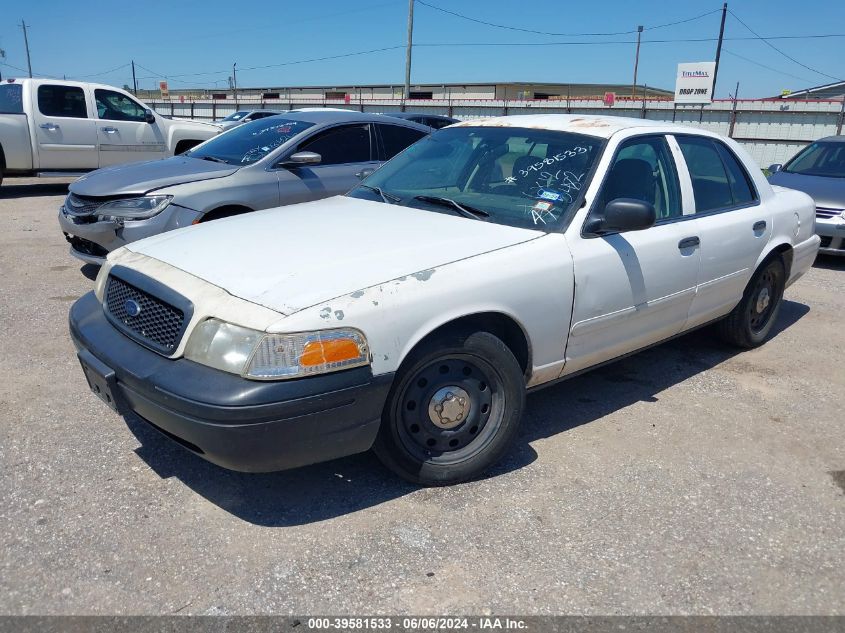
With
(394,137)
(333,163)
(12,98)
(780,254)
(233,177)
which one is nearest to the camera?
(780,254)

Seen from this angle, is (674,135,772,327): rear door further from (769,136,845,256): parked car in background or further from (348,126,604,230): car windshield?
(769,136,845,256): parked car in background

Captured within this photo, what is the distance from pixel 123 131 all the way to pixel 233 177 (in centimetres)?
685

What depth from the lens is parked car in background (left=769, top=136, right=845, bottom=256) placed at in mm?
7836

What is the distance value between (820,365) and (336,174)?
4418 mm

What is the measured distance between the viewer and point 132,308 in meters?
3.03

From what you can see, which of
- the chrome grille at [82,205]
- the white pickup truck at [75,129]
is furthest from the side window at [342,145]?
the white pickup truck at [75,129]

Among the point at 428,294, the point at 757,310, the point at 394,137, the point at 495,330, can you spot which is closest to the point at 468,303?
the point at 428,294

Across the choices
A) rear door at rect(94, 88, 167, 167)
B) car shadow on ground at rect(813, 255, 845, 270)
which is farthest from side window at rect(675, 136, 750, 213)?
rear door at rect(94, 88, 167, 167)

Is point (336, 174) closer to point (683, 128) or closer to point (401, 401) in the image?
point (683, 128)

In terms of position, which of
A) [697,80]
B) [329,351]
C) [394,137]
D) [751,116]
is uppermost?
[697,80]

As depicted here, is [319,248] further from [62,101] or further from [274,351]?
[62,101]

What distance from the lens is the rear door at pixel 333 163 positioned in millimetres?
6340

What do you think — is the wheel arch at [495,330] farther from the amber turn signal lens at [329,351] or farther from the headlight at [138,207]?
the headlight at [138,207]

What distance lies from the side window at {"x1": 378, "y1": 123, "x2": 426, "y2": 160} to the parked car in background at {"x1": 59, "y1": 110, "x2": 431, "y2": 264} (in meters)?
0.01
